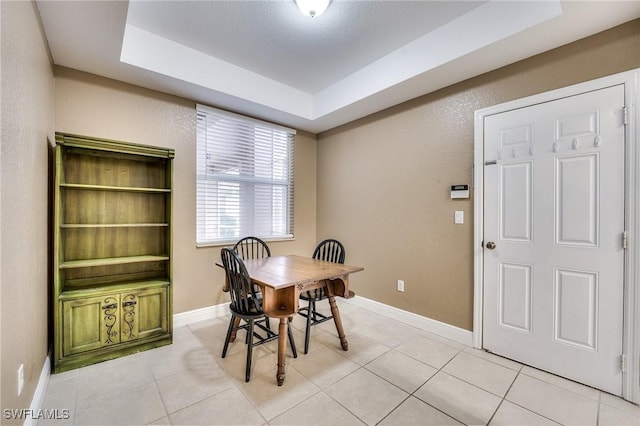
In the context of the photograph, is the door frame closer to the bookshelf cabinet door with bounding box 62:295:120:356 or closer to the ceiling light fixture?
the ceiling light fixture

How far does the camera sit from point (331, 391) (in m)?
1.90

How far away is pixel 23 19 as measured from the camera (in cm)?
148

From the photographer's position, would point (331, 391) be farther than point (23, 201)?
Yes

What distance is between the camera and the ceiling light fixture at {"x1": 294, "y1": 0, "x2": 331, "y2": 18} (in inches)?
77.7

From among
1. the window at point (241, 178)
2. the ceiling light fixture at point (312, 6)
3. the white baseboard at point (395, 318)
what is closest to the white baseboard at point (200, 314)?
the white baseboard at point (395, 318)

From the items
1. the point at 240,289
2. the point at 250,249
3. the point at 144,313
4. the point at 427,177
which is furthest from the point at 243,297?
the point at 427,177

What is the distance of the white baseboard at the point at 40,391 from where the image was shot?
5.03ft

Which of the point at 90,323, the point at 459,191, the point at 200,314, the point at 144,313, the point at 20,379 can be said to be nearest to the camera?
the point at 20,379

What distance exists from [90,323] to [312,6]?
2976 mm

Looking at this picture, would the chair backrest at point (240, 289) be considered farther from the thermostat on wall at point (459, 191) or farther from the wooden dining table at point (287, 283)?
the thermostat on wall at point (459, 191)

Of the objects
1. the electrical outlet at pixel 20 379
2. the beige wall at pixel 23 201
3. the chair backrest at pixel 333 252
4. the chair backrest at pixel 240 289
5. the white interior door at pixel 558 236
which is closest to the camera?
the beige wall at pixel 23 201

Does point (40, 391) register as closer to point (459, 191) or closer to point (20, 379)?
point (20, 379)

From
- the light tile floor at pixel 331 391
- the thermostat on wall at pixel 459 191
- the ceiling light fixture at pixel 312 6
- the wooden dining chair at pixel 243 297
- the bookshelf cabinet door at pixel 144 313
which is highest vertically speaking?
the ceiling light fixture at pixel 312 6

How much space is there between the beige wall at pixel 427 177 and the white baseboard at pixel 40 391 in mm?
2983
